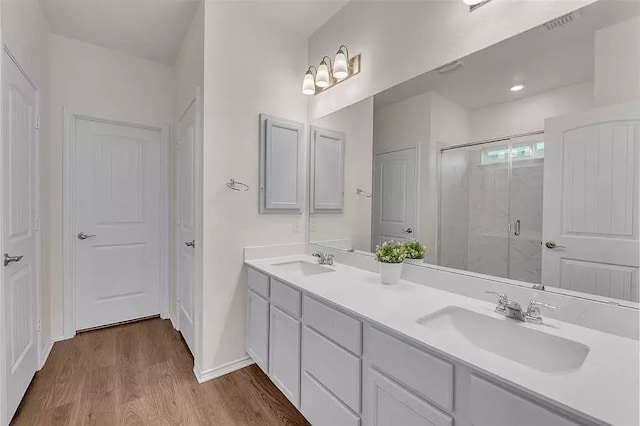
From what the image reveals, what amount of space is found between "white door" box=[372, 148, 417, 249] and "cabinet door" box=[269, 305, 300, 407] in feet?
2.52

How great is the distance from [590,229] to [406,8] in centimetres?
150

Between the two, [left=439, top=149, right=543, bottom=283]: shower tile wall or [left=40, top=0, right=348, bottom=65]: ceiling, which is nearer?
[left=439, top=149, right=543, bottom=283]: shower tile wall

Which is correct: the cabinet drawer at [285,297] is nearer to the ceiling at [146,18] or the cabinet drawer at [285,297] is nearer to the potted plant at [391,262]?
the potted plant at [391,262]

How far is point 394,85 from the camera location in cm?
182

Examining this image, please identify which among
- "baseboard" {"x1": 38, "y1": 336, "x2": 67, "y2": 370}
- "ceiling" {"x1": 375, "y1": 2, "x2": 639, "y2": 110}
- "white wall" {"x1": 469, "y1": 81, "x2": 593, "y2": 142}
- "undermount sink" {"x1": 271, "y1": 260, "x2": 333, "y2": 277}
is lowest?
"baseboard" {"x1": 38, "y1": 336, "x2": 67, "y2": 370}

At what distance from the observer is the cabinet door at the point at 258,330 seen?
1.92m

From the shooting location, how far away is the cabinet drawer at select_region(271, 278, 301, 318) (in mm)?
1610

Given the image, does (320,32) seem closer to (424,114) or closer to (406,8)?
(406,8)

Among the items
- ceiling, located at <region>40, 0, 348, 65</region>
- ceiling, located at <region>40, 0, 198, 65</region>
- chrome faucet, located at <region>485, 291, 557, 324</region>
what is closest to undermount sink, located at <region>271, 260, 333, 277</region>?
chrome faucet, located at <region>485, 291, 557, 324</region>

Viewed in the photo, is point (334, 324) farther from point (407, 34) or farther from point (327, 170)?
point (407, 34)

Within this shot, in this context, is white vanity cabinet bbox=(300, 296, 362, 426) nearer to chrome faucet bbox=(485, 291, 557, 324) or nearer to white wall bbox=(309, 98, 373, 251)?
chrome faucet bbox=(485, 291, 557, 324)

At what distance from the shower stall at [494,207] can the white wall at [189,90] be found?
1.60 m

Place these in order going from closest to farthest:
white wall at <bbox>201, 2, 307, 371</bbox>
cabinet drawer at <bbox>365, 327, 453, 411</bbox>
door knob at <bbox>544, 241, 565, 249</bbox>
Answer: cabinet drawer at <bbox>365, 327, 453, 411</bbox>, door knob at <bbox>544, 241, 565, 249</bbox>, white wall at <bbox>201, 2, 307, 371</bbox>

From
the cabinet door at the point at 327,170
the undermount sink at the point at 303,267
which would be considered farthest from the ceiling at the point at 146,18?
the undermount sink at the point at 303,267
